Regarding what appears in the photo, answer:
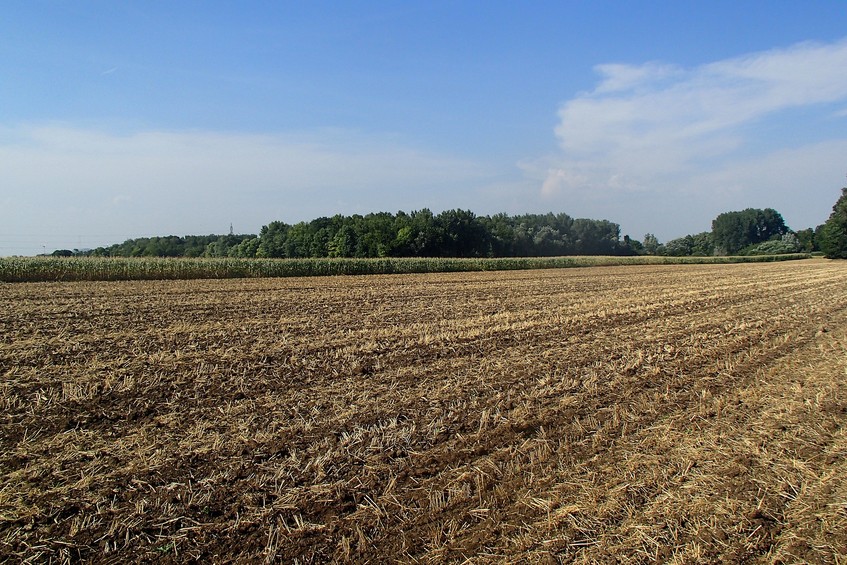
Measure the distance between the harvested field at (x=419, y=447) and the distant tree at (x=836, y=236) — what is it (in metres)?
79.9

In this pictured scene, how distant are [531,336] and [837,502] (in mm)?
6535

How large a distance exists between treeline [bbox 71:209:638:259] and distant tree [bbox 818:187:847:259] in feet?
132

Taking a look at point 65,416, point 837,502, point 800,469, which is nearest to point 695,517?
point 837,502

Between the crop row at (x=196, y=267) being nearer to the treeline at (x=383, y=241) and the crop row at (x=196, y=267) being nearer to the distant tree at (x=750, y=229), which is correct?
the treeline at (x=383, y=241)

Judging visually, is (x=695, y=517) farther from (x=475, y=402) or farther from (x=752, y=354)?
A: (x=752, y=354)

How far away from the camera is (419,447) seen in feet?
16.3

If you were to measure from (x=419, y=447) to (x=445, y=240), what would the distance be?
211ft

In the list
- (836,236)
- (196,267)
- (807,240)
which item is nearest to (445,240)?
(196,267)

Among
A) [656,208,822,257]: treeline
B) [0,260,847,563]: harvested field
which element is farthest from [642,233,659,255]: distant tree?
[0,260,847,563]: harvested field

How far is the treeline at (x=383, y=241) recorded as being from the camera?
6294cm

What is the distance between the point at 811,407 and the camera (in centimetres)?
622

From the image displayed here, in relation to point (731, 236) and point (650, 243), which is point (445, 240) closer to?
point (650, 243)

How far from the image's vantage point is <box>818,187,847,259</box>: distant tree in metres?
70.4

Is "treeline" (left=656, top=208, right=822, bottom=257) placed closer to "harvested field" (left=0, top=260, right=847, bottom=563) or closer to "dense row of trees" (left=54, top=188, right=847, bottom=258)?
"dense row of trees" (left=54, top=188, right=847, bottom=258)
